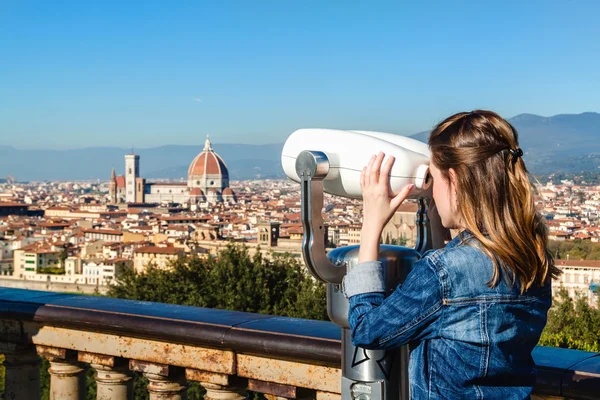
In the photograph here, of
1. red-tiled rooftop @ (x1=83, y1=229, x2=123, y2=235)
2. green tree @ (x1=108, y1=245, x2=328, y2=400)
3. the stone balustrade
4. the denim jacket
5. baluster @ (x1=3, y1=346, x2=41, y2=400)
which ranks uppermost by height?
red-tiled rooftop @ (x1=83, y1=229, x2=123, y2=235)

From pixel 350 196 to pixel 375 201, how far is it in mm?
69

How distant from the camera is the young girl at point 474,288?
2.81 feet

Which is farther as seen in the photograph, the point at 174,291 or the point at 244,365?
the point at 174,291

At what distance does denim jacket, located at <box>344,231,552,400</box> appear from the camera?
0.85 m

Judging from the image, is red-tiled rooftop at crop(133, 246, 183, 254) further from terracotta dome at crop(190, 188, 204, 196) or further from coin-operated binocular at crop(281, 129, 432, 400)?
terracotta dome at crop(190, 188, 204, 196)

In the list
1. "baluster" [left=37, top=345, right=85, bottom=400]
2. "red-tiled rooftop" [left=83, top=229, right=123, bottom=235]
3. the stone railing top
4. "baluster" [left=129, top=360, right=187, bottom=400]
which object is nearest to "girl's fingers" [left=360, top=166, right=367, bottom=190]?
the stone railing top

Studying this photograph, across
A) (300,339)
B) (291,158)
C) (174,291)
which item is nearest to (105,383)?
(300,339)

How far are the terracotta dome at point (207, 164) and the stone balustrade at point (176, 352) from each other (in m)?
100

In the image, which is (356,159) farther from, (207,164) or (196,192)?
(207,164)

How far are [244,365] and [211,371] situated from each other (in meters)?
0.07

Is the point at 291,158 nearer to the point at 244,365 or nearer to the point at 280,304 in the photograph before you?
the point at 244,365

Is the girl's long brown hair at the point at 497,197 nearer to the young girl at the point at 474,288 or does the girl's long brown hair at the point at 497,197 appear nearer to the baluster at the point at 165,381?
the young girl at the point at 474,288

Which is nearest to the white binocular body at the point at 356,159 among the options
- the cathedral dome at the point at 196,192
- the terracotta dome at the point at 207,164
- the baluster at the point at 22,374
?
the baluster at the point at 22,374

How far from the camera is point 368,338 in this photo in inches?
35.4
